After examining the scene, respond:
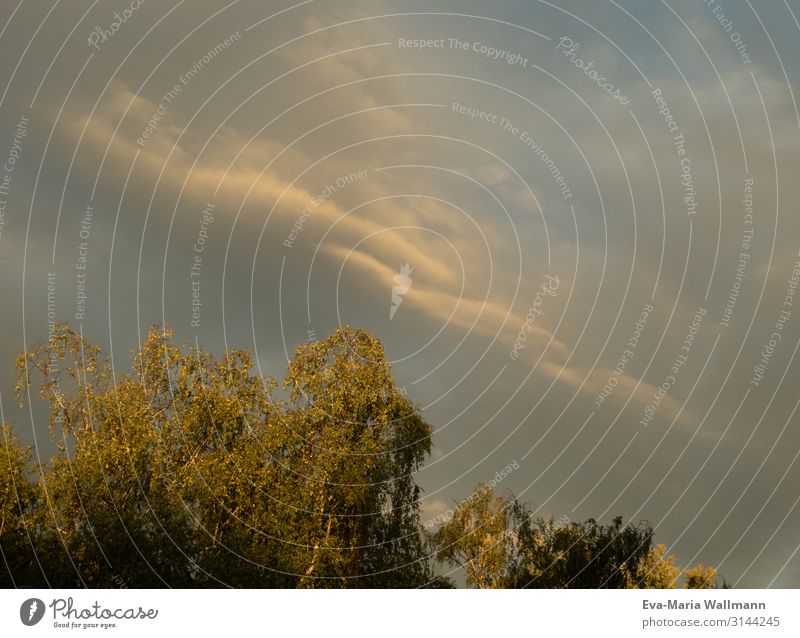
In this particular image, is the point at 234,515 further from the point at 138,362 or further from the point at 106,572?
the point at 138,362

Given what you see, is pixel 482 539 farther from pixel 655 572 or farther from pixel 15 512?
pixel 15 512

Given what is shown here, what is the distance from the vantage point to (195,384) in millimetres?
47938

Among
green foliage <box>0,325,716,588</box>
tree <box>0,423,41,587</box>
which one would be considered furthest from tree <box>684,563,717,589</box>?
tree <box>0,423,41,587</box>

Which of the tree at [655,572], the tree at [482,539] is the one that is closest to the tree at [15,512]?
the tree at [482,539]
